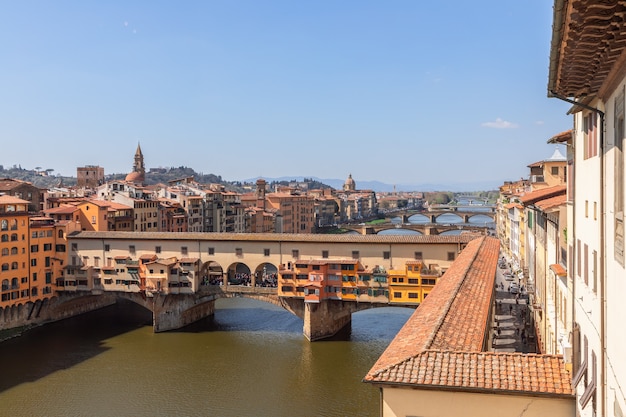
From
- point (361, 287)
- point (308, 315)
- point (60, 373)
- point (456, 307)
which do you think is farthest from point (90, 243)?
point (456, 307)

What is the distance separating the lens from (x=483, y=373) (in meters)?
10.3

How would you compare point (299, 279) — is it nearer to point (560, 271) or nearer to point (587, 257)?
point (560, 271)

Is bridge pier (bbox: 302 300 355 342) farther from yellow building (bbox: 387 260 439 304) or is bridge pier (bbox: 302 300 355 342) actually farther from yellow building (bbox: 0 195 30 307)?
yellow building (bbox: 0 195 30 307)

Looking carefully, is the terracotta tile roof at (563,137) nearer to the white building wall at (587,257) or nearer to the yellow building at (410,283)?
the white building wall at (587,257)

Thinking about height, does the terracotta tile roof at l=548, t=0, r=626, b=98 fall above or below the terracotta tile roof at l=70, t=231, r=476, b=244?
above

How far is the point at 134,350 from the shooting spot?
35.0m

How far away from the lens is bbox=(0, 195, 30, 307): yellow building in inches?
1545

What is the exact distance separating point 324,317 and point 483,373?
2678 centimetres

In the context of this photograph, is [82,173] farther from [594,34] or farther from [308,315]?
[594,34]

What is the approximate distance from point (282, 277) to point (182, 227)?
116 ft

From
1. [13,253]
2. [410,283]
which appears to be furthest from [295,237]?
[13,253]

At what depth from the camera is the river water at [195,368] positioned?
84.6ft

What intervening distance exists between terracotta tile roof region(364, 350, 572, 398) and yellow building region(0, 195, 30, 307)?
36.1 m

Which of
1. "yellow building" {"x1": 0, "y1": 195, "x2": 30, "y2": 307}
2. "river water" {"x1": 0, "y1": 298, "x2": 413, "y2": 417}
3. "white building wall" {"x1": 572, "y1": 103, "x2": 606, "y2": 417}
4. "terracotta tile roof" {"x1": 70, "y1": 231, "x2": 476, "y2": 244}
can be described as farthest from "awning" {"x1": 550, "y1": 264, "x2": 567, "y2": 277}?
"yellow building" {"x1": 0, "y1": 195, "x2": 30, "y2": 307}
